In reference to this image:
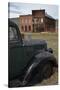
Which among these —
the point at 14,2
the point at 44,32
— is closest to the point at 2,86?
the point at 44,32

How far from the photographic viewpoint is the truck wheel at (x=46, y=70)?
2.40 metres

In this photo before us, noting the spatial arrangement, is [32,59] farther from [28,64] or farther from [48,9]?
[48,9]

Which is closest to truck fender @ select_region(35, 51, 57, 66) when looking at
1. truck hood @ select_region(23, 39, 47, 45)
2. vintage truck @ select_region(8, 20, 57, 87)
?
vintage truck @ select_region(8, 20, 57, 87)

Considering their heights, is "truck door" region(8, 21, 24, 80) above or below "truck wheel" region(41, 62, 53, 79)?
above

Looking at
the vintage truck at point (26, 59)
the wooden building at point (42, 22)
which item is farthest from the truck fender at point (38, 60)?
the wooden building at point (42, 22)

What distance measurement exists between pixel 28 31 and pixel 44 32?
0.19 m

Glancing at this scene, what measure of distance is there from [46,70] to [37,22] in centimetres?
56

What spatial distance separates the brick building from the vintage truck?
101 mm

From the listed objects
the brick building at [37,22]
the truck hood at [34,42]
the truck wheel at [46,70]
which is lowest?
the truck wheel at [46,70]

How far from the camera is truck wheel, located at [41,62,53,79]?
Result: 240 cm

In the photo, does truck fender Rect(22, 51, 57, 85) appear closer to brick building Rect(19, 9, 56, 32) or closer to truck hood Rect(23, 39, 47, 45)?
truck hood Rect(23, 39, 47, 45)

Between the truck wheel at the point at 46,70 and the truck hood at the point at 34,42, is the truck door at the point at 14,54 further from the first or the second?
the truck wheel at the point at 46,70

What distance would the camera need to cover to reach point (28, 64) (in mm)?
2352

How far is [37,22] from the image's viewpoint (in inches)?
93.7
